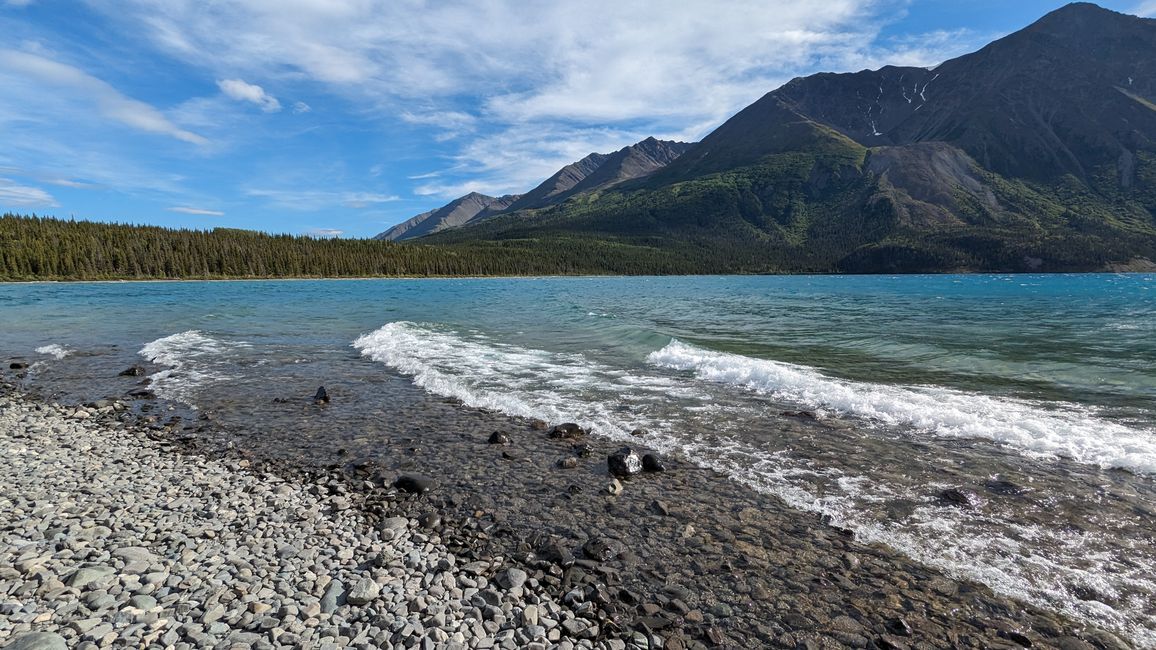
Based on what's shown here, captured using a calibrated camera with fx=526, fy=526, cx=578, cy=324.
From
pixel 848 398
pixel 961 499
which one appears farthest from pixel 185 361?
pixel 961 499

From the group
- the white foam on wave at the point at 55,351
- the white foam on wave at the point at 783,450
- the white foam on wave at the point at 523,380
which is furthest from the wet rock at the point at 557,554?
the white foam on wave at the point at 55,351

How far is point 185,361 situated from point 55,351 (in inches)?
343

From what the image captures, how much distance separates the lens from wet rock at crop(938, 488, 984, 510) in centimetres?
904

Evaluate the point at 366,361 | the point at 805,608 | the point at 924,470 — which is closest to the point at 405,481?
the point at 805,608

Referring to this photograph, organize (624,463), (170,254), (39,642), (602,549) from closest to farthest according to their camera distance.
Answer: (39,642) < (602,549) < (624,463) < (170,254)

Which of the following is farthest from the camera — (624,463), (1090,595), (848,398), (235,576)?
(848,398)

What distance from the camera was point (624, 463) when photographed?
10820 mm

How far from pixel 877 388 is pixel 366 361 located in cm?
2068

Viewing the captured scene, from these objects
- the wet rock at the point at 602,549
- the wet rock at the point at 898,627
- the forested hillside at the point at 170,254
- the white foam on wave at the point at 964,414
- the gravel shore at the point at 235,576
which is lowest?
the wet rock at the point at 898,627

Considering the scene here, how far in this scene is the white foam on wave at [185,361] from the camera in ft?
59.5

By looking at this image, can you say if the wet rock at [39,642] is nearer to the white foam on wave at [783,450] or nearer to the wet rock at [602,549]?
the wet rock at [602,549]

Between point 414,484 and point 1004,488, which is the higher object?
point 414,484

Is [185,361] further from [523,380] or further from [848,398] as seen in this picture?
[848,398]

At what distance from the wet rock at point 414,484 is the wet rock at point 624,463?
11.7ft
